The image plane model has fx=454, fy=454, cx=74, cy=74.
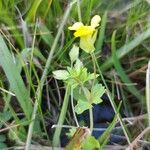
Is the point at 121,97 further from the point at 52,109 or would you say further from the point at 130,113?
the point at 52,109

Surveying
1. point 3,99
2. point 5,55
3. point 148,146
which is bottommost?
point 148,146

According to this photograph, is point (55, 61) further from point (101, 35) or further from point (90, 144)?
point (90, 144)

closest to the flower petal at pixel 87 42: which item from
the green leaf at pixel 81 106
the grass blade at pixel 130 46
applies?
the green leaf at pixel 81 106

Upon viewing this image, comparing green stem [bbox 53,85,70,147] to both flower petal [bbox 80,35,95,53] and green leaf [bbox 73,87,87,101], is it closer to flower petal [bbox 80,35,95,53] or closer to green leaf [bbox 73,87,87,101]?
green leaf [bbox 73,87,87,101]

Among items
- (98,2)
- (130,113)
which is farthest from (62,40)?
(130,113)

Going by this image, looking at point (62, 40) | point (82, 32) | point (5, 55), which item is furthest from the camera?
point (62, 40)

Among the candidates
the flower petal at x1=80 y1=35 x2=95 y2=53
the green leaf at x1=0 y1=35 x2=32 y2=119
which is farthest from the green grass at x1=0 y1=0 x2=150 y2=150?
the flower petal at x1=80 y1=35 x2=95 y2=53

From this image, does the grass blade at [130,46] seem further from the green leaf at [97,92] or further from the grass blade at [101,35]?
the green leaf at [97,92]
